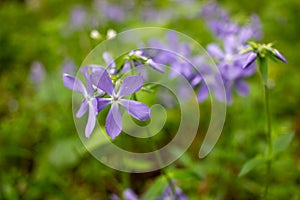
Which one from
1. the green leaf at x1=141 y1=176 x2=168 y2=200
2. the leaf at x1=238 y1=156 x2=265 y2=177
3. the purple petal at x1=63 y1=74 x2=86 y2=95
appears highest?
the leaf at x1=238 y1=156 x2=265 y2=177

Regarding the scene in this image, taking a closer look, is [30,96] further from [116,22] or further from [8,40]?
[116,22]

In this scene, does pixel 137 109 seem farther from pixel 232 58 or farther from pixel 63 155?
pixel 63 155

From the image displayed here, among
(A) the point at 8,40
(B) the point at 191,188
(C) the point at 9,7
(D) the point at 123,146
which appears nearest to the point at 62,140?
(D) the point at 123,146

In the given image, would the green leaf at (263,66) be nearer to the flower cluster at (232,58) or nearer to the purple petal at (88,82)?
the flower cluster at (232,58)

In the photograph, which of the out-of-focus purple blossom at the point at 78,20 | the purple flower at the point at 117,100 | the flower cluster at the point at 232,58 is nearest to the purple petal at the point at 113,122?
the purple flower at the point at 117,100

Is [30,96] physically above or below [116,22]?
below

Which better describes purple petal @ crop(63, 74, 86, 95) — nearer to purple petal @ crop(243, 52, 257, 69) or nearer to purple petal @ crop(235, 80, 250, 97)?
purple petal @ crop(243, 52, 257, 69)

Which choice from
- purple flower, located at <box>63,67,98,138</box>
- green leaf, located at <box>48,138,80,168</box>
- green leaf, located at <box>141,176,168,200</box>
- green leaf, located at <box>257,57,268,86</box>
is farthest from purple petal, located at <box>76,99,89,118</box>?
green leaf, located at <box>48,138,80,168</box>
